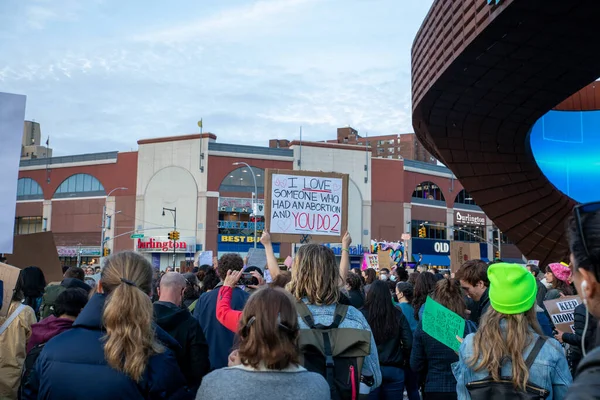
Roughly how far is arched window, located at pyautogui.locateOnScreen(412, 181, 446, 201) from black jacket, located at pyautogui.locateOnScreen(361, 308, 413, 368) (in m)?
63.5

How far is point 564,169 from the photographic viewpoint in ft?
52.6

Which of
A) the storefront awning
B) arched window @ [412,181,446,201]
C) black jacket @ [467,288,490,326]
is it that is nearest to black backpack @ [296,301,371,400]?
black jacket @ [467,288,490,326]

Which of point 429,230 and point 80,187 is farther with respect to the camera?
point 429,230

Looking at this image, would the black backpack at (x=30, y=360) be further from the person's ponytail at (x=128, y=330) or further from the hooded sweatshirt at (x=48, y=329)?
the person's ponytail at (x=128, y=330)

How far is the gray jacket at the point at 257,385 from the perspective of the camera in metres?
2.42

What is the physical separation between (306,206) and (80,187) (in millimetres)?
59932

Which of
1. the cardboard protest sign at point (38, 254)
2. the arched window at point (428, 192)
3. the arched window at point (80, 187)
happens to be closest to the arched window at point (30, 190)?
the arched window at point (80, 187)

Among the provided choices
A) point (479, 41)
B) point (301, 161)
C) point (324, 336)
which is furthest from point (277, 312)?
point (301, 161)

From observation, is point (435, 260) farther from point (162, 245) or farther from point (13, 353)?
point (13, 353)

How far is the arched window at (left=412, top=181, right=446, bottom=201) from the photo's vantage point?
2723 inches

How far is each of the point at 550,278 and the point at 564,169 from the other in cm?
882

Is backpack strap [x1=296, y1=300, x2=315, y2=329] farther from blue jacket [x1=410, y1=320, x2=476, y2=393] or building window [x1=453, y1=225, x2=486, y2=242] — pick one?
building window [x1=453, y1=225, x2=486, y2=242]

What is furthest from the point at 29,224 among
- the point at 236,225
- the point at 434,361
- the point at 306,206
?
the point at 434,361

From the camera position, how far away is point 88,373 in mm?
2869
